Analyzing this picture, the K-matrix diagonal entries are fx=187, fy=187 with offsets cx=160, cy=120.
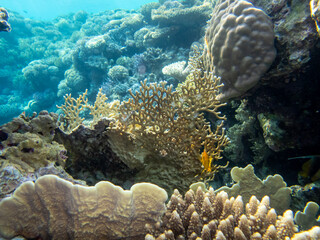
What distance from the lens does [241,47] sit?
9.80 ft

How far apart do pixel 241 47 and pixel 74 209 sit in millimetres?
3118

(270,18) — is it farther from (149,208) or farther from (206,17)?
(206,17)

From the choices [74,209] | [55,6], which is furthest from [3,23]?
[55,6]

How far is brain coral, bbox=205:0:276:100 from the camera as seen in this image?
2.87 meters

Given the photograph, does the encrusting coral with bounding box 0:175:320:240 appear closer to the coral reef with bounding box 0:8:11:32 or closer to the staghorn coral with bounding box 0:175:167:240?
the staghorn coral with bounding box 0:175:167:240

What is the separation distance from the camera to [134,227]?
5.55 ft

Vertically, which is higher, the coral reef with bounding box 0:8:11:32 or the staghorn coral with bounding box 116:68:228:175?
the coral reef with bounding box 0:8:11:32

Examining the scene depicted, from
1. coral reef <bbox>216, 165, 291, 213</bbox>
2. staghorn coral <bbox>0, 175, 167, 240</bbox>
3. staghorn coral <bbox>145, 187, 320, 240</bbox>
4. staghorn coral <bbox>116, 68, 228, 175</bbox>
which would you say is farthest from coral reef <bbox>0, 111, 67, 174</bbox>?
coral reef <bbox>216, 165, 291, 213</bbox>

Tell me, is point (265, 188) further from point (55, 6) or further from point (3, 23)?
point (55, 6)

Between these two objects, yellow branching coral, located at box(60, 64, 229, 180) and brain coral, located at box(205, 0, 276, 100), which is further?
brain coral, located at box(205, 0, 276, 100)

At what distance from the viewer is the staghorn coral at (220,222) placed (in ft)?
5.02

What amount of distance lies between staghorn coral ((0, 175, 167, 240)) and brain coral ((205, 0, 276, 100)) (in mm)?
2343

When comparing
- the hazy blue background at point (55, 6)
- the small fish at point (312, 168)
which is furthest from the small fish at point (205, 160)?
the hazy blue background at point (55, 6)

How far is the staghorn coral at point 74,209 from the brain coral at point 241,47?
2.34m
